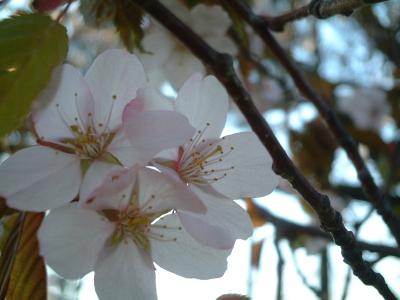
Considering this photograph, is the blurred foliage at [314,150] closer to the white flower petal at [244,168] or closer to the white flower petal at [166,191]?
the white flower petal at [244,168]

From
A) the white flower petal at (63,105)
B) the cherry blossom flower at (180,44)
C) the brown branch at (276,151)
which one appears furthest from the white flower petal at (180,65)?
the white flower petal at (63,105)

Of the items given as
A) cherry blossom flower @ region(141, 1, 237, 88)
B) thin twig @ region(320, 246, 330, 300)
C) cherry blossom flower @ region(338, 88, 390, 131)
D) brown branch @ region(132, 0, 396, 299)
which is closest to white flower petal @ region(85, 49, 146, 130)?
brown branch @ region(132, 0, 396, 299)

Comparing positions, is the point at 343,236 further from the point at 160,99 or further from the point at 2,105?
the point at 2,105

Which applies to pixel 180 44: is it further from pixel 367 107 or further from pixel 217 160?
pixel 367 107

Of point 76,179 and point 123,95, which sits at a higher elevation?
point 123,95

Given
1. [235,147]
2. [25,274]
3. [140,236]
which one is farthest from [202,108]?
→ [25,274]

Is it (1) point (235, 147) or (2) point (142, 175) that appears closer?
(2) point (142, 175)
